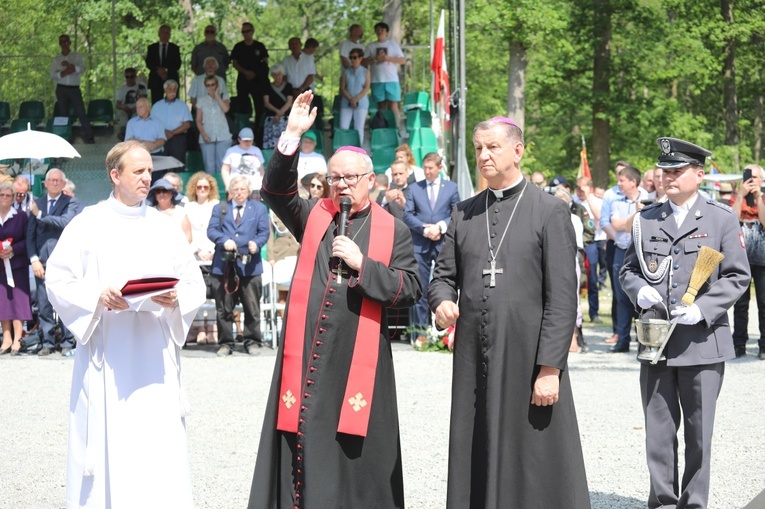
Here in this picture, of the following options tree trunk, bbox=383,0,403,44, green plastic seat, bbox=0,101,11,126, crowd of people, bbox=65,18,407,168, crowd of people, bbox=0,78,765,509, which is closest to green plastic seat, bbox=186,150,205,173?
crowd of people, bbox=65,18,407,168

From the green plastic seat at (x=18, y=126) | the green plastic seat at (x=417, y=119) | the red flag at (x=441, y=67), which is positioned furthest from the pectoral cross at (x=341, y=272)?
the green plastic seat at (x=18, y=126)

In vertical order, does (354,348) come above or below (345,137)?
below

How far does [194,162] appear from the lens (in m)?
18.0

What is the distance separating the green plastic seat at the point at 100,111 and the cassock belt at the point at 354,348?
16.6 m

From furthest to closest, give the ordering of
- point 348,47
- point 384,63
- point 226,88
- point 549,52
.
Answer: point 549,52 → point 384,63 → point 348,47 → point 226,88

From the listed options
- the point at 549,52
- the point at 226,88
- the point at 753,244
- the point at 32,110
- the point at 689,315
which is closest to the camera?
the point at 689,315

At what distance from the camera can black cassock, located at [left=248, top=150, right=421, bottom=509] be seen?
203 inches

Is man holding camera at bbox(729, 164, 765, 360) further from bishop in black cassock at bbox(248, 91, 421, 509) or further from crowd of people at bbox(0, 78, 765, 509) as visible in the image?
bishop in black cassock at bbox(248, 91, 421, 509)

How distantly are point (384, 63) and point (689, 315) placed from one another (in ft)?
43.8

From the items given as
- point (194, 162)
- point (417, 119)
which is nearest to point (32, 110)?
point (194, 162)

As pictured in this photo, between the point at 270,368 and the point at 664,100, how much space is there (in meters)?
23.7

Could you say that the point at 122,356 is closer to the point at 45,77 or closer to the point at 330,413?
the point at 330,413

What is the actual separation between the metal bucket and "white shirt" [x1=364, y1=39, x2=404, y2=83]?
43.3 feet

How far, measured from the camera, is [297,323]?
209 inches
